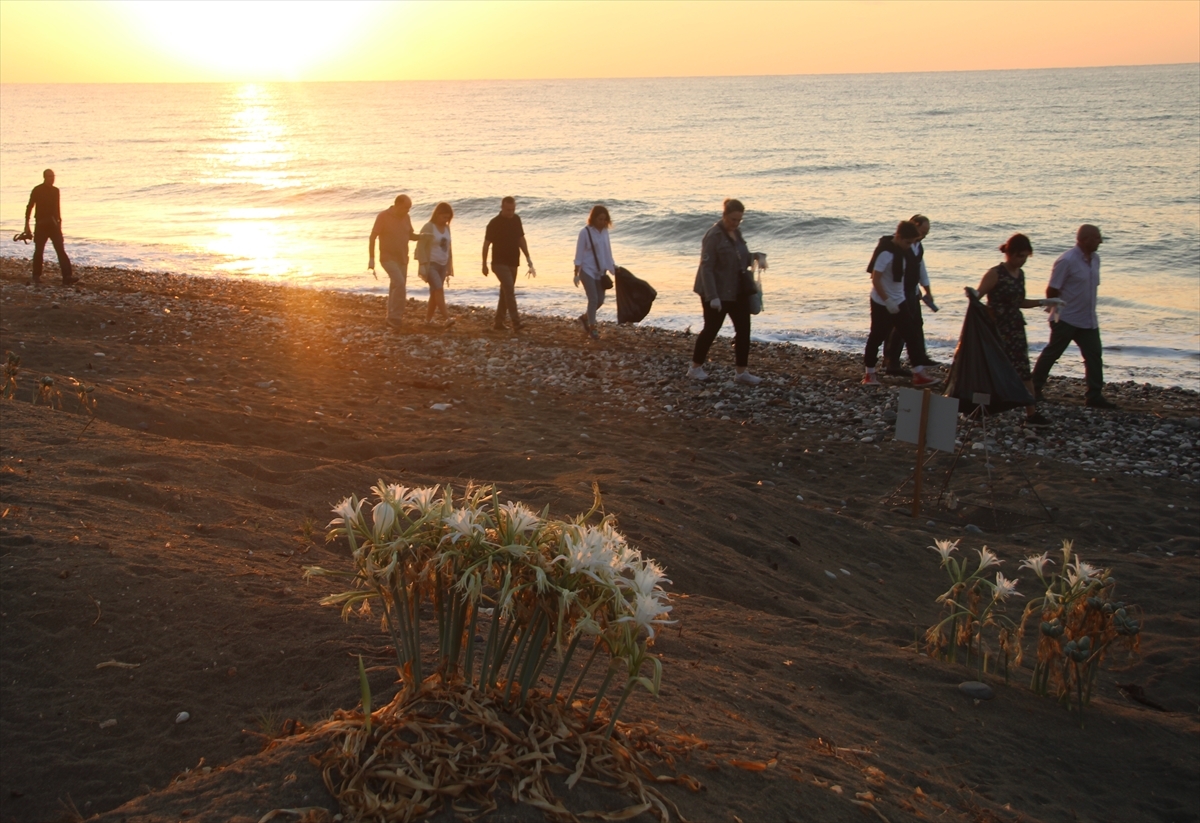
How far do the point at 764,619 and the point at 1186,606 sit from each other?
112 inches

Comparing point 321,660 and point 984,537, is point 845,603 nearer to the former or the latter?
point 984,537

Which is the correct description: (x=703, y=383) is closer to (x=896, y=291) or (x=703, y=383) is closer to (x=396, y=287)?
(x=896, y=291)

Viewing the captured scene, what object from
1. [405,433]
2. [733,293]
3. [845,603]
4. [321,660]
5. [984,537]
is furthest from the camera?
[733,293]

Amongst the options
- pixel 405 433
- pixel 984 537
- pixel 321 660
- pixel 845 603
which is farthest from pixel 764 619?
pixel 405 433

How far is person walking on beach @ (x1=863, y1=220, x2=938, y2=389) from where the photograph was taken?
33.1ft

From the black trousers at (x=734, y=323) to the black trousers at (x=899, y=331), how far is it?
1.34m

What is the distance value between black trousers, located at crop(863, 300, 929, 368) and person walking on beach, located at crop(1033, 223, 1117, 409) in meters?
1.29

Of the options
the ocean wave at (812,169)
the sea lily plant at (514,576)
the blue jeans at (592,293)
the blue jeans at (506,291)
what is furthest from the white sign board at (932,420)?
the ocean wave at (812,169)

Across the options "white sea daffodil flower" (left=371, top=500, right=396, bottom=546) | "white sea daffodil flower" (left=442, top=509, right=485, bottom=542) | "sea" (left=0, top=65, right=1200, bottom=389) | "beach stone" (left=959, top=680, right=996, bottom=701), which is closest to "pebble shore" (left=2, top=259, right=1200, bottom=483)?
"sea" (left=0, top=65, right=1200, bottom=389)

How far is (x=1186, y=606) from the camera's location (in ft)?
19.2

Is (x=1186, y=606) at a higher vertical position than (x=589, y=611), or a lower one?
lower

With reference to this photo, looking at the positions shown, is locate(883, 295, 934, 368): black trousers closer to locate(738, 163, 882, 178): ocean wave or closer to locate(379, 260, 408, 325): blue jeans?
locate(379, 260, 408, 325): blue jeans

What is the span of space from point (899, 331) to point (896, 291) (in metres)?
0.79

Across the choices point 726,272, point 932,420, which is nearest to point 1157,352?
point 726,272
